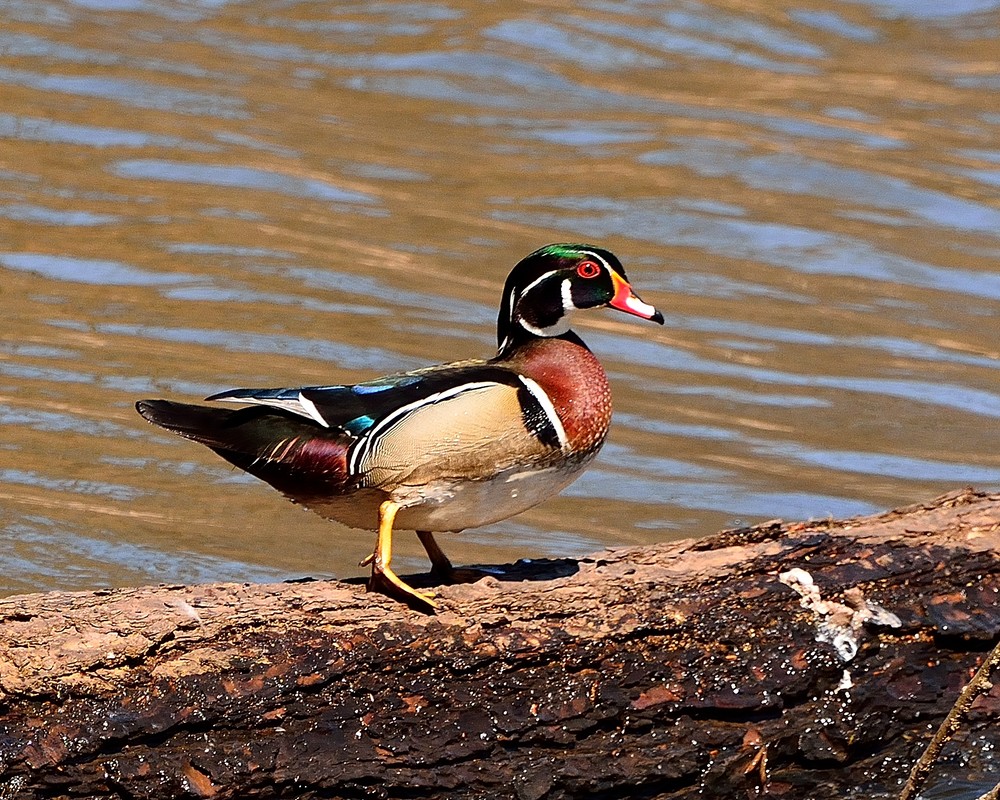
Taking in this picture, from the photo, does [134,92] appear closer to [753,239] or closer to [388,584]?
[753,239]

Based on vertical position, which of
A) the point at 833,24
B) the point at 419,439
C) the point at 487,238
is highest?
the point at 833,24

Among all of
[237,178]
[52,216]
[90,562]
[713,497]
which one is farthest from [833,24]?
[90,562]

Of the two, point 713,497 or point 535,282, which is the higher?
point 535,282

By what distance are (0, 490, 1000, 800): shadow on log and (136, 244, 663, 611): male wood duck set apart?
23 centimetres

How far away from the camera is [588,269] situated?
4.41 meters

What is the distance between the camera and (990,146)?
12430mm

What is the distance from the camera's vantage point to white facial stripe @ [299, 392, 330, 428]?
412cm

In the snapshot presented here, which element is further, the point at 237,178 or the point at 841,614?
the point at 237,178

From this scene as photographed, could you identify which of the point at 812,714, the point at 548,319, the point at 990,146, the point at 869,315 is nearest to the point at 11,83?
the point at 869,315

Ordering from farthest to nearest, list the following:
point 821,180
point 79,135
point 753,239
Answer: point 821,180 < point 79,135 < point 753,239

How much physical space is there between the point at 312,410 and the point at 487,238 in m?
5.97

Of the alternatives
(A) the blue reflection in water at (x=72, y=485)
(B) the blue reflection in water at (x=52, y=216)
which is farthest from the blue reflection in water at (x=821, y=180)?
(A) the blue reflection in water at (x=72, y=485)

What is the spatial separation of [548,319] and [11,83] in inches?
332

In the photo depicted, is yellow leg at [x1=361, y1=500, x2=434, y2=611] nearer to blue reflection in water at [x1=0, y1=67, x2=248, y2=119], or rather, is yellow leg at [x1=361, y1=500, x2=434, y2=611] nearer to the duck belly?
the duck belly
